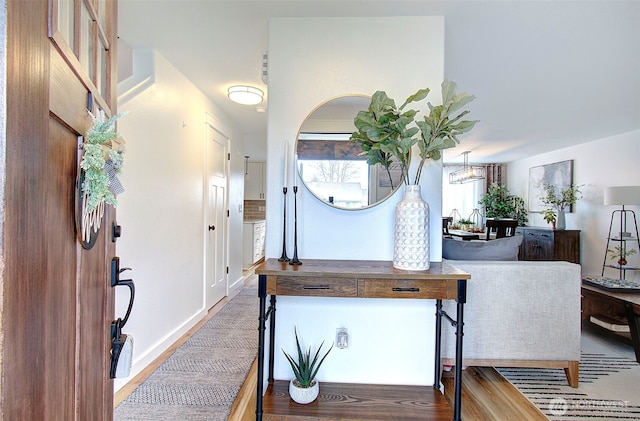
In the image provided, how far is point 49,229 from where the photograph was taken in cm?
51

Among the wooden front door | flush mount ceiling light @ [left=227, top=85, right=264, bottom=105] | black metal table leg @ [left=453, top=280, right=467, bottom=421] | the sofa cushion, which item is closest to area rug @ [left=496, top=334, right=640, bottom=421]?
black metal table leg @ [left=453, top=280, right=467, bottom=421]

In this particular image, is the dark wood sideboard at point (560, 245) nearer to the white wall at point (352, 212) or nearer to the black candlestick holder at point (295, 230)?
the white wall at point (352, 212)

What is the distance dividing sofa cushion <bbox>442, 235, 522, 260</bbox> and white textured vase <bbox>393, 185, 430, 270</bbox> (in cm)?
79

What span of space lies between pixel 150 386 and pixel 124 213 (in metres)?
1.11

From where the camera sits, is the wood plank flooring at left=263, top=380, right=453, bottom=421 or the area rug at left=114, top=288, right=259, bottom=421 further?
the area rug at left=114, top=288, right=259, bottom=421

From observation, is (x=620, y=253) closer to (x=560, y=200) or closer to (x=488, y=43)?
(x=560, y=200)

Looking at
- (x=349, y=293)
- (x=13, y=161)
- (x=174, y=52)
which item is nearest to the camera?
(x=13, y=161)

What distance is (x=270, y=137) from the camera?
186 cm

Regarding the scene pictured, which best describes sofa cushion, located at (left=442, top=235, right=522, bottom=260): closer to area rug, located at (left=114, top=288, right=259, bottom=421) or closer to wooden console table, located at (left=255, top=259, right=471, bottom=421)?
wooden console table, located at (left=255, top=259, right=471, bottom=421)

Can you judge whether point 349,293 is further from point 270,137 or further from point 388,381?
point 270,137

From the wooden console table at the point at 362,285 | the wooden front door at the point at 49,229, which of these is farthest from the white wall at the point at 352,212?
the wooden front door at the point at 49,229

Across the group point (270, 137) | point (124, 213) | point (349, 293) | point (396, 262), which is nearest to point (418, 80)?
point (270, 137)

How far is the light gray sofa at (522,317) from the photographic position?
1985 mm

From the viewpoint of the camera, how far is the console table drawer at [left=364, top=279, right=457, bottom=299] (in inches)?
57.6
